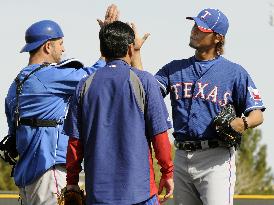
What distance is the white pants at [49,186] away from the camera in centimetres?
731

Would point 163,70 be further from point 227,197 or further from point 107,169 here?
point 107,169

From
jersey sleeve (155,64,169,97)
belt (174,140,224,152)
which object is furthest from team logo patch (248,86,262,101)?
jersey sleeve (155,64,169,97)

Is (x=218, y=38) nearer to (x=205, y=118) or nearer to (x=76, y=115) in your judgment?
(x=205, y=118)

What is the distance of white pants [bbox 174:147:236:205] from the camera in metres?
7.47

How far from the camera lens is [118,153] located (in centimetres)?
Answer: 595

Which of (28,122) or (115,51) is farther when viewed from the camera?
(28,122)

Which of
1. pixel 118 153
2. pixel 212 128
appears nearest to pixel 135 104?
pixel 118 153

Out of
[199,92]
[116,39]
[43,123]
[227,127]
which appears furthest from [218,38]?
[116,39]

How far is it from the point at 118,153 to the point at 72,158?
369 millimetres

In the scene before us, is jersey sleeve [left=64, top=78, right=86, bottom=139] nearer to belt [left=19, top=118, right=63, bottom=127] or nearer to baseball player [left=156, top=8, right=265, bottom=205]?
belt [left=19, top=118, right=63, bottom=127]

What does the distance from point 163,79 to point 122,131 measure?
6.22 ft

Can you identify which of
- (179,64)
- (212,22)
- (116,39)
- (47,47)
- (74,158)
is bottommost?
(74,158)

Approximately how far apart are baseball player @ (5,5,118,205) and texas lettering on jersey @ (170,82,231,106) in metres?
0.83

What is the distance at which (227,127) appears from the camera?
7293mm
